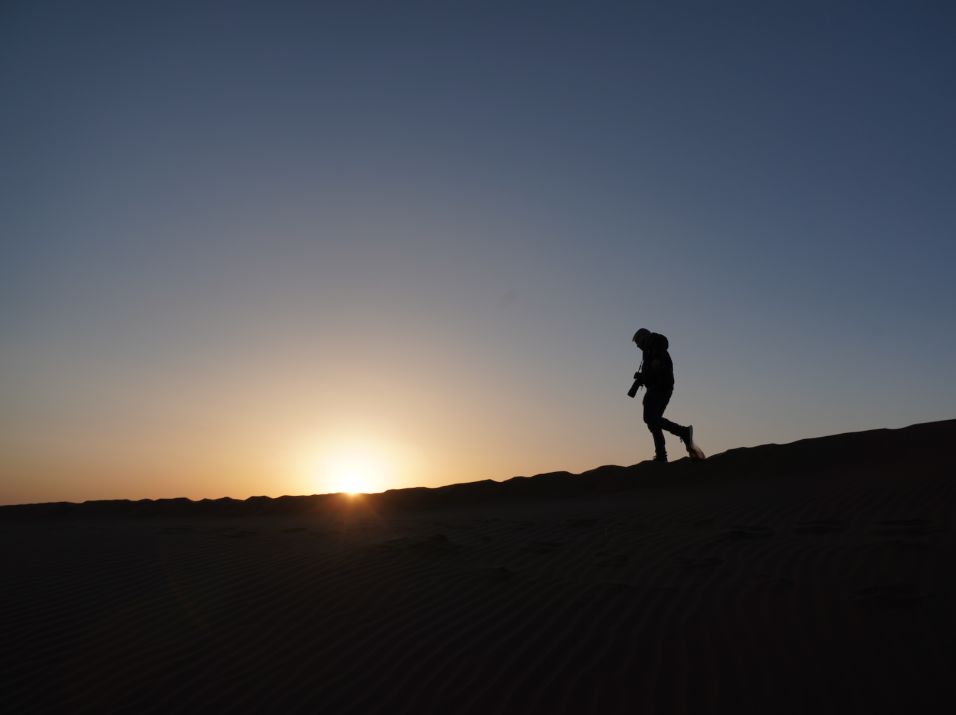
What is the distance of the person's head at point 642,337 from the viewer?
1169 centimetres

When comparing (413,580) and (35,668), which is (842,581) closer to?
(413,580)

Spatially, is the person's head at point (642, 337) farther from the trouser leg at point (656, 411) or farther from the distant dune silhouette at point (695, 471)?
the distant dune silhouette at point (695, 471)

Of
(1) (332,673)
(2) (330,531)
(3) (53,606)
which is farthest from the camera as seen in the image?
(2) (330,531)

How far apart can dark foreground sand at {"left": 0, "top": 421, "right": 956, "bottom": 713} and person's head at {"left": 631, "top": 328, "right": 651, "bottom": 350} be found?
3.45 metres

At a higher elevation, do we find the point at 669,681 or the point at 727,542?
the point at 727,542

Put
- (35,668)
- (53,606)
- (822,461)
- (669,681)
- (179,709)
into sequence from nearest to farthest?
(669,681) → (179,709) → (35,668) → (53,606) → (822,461)

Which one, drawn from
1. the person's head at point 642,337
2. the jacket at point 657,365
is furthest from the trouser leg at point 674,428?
the person's head at point 642,337

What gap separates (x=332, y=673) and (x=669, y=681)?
1984mm

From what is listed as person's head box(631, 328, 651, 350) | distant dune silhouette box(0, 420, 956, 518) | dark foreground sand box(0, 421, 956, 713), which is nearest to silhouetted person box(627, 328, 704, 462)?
person's head box(631, 328, 651, 350)

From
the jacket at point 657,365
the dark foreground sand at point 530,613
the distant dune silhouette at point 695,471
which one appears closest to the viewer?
the dark foreground sand at point 530,613

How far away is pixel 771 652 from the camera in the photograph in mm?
3799

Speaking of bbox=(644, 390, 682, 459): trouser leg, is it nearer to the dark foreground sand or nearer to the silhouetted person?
the silhouetted person

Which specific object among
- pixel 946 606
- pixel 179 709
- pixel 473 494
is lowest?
pixel 179 709

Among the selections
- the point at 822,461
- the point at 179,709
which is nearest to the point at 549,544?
the point at 179,709
